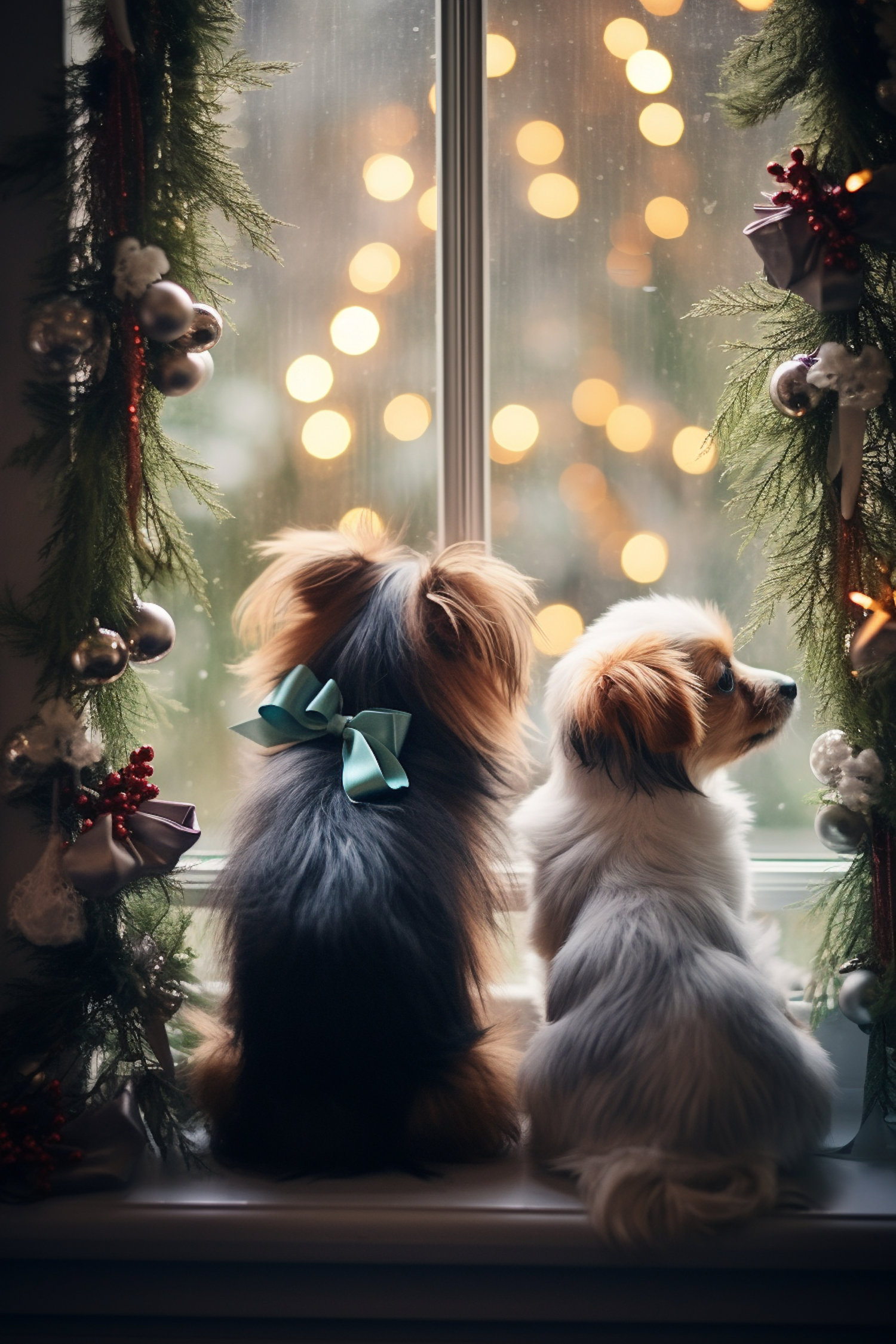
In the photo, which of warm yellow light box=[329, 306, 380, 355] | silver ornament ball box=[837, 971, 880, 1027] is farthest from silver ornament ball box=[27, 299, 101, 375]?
silver ornament ball box=[837, 971, 880, 1027]

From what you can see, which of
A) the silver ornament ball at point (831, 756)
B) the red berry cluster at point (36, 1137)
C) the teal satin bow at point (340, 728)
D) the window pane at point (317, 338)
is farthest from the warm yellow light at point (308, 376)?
the red berry cluster at point (36, 1137)

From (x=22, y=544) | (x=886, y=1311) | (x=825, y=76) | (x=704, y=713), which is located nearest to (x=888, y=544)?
(x=704, y=713)

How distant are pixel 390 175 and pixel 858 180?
1.94 ft

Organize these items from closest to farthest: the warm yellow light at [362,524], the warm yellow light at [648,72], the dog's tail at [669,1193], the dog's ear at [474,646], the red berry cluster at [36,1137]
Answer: the dog's tail at [669,1193] → the red berry cluster at [36,1137] → the dog's ear at [474,646] → the warm yellow light at [362,524] → the warm yellow light at [648,72]

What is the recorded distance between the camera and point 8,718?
113 cm

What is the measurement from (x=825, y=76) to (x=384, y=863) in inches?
36.7

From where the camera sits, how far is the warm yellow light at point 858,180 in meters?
1.02

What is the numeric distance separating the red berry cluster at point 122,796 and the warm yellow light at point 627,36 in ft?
3.49

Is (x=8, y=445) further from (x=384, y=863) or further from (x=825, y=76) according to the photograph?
(x=825, y=76)

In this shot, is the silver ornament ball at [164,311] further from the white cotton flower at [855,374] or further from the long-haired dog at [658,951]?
the white cotton flower at [855,374]

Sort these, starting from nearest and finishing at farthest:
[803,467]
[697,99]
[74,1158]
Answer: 1. [74,1158]
2. [803,467]
3. [697,99]

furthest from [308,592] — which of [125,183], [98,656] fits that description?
[125,183]

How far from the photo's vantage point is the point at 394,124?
130cm

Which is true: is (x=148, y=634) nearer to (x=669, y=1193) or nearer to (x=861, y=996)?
(x=669, y=1193)
